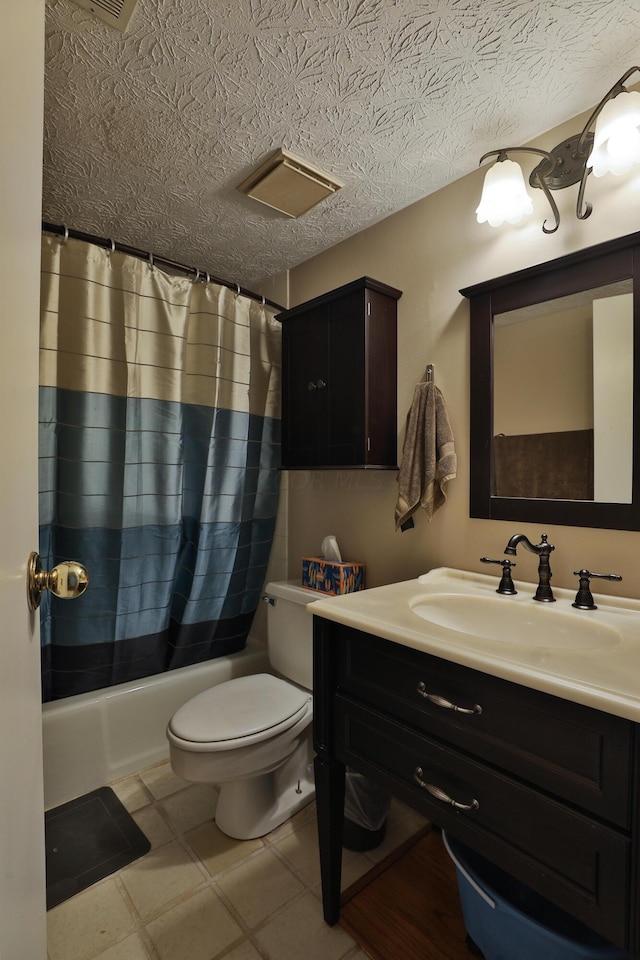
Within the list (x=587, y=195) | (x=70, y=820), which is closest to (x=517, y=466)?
(x=587, y=195)

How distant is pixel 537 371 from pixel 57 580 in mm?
1349

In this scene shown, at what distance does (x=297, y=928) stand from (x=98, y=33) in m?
2.24

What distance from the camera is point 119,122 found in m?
1.31

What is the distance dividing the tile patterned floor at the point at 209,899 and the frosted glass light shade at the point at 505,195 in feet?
6.49

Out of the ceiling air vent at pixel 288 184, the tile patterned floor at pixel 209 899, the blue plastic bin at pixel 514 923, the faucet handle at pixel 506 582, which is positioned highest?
the ceiling air vent at pixel 288 184

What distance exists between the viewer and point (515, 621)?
122 cm

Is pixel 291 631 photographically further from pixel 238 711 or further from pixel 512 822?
pixel 512 822

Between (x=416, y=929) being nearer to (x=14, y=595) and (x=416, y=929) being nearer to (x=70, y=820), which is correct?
(x=70, y=820)

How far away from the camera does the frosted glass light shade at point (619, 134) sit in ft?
3.59

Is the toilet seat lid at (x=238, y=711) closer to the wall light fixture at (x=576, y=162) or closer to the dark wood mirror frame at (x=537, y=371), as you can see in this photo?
the dark wood mirror frame at (x=537, y=371)

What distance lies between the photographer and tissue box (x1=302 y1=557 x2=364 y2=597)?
1.80 metres

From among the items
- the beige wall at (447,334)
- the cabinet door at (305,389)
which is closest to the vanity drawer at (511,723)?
the beige wall at (447,334)

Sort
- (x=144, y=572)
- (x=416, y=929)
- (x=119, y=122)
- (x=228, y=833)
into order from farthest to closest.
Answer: (x=144, y=572) < (x=228, y=833) < (x=119, y=122) < (x=416, y=929)

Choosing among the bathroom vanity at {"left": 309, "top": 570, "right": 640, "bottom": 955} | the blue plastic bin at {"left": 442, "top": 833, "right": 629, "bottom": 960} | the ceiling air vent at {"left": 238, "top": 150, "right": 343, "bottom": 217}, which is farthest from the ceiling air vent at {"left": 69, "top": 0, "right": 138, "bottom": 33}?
the blue plastic bin at {"left": 442, "top": 833, "right": 629, "bottom": 960}
